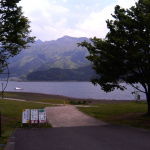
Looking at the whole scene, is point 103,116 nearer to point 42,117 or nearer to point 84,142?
point 42,117

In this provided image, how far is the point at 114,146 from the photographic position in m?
8.89

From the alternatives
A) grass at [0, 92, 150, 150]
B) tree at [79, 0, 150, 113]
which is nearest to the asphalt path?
grass at [0, 92, 150, 150]

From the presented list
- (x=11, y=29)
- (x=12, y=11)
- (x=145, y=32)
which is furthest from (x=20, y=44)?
(x=145, y=32)

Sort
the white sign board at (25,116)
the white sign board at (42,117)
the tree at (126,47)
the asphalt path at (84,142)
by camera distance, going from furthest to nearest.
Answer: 1. the tree at (126,47)
2. the white sign board at (42,117)
3. the white sign board at (25,116)
4. the asphalt path at (84,142)

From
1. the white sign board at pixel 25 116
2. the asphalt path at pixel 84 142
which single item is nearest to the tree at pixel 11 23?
the white sign board at pixel 25 116

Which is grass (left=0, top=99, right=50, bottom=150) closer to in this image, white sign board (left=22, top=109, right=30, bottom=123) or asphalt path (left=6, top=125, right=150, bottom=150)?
asphalt path (left=6, top=125, right=150, bottom=150)

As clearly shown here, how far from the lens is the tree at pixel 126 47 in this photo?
15.4 metres

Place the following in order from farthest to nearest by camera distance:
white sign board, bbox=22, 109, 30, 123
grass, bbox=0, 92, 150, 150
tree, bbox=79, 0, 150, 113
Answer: tree, bbox=79, 0, 150, 113 < grass, bbox=0, 92, 150, 150 < white sign board, bbox=22, 109, 30, 123

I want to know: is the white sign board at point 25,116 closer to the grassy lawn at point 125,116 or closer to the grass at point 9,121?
the grass at point 9,121

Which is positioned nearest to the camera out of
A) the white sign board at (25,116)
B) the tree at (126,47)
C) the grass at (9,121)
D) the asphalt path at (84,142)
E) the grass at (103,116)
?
the asphalt path at (84,142)

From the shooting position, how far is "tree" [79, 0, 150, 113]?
1538 cm

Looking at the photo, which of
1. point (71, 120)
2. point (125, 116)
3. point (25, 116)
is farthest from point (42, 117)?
point (125, 116)

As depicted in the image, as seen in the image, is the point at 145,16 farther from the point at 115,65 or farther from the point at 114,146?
the point at 114,146

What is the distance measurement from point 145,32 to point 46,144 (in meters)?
10.9
